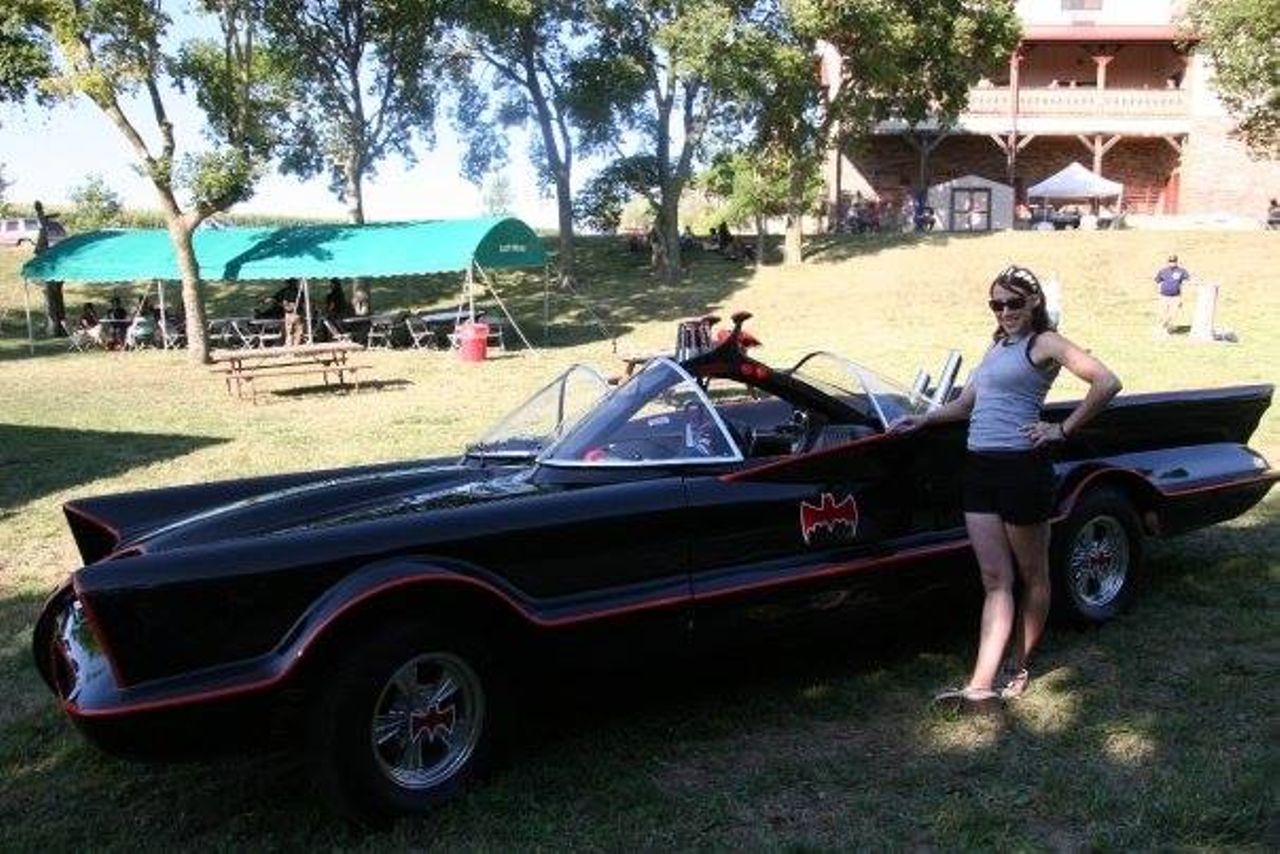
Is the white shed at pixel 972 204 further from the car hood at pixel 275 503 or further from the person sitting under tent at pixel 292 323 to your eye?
the car hood at pixel 275 503

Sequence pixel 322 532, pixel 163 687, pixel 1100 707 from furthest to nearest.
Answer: pixel 1100 707 < pixel 322 532 < pixel 163 687

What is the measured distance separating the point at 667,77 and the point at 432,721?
30.2m

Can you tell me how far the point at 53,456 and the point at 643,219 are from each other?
37.9 m

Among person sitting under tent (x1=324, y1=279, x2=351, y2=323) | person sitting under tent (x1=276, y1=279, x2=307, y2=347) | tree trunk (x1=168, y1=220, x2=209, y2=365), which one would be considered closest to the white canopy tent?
person sitting under tent (x1=324, y1=279, x2=351, y2=323)

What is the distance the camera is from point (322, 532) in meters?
3.75

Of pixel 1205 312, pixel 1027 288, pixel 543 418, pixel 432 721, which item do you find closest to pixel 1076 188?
pixel 1205 312

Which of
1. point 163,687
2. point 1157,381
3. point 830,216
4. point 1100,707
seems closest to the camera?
point 163,687

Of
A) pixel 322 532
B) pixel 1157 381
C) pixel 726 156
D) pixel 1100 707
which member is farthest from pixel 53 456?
pixel 726 156

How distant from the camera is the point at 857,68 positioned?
1272 inches

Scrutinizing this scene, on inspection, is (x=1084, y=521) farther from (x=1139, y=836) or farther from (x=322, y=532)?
(x=322, y=532)

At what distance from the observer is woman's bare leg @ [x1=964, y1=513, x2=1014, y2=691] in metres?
4.49

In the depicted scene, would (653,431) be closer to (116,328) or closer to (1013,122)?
(116,328)

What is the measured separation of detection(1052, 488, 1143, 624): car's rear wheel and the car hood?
246cm

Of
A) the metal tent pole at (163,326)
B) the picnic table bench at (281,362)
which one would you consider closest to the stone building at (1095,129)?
the metal tent pole at (163,326)
